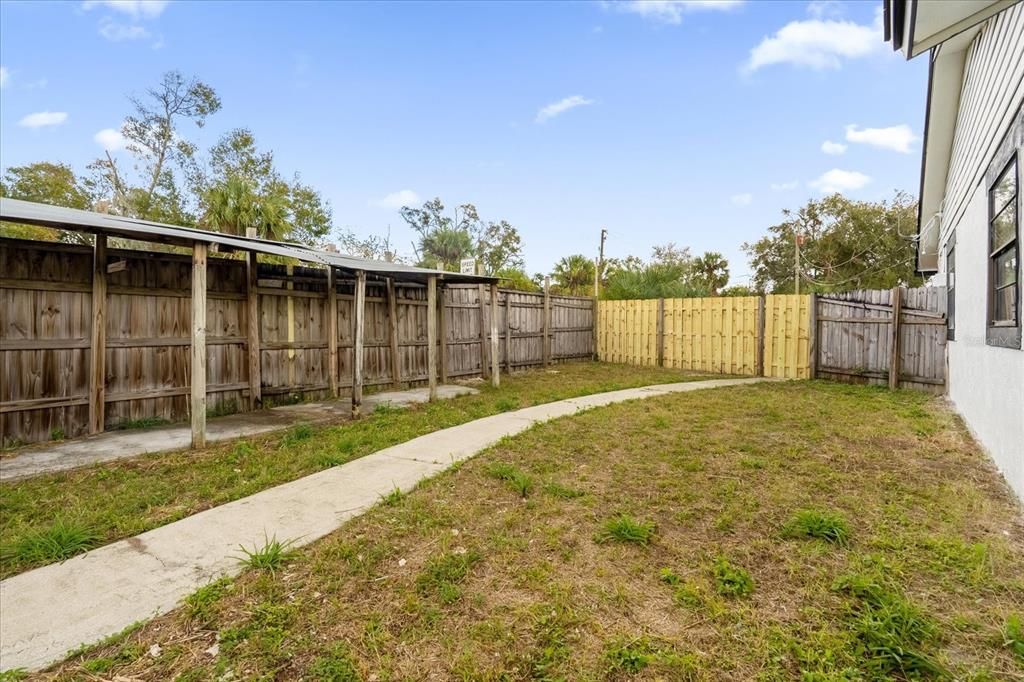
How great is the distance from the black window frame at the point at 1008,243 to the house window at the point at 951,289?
2940 mm

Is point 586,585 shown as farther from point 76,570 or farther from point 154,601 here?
point 76,570

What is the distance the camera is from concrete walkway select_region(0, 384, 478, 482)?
163 inches

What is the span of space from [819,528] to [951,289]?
6396mm

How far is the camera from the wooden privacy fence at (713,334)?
9.88 metres

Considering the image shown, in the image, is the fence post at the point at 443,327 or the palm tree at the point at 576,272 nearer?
the fence post at the point at 443,327

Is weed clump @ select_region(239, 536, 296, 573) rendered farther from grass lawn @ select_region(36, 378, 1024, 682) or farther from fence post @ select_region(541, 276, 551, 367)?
fence post @ select_region(541, 276, 551, 367)

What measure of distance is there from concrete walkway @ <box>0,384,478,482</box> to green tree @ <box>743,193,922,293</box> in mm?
23653

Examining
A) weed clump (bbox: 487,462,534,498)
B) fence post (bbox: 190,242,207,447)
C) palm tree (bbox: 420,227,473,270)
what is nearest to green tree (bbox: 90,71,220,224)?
palm tree (bbox: 420,227,473,270)

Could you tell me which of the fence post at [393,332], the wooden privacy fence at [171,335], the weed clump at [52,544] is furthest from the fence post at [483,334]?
the weed clump at [52,544]

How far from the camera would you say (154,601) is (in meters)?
2.17

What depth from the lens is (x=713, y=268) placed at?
26.9 metres

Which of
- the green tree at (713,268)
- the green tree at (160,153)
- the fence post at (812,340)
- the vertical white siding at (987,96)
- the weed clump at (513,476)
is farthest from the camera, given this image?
the green tree at (713,268)

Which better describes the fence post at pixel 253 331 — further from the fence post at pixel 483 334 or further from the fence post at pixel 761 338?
the fence post at pixel 761 338

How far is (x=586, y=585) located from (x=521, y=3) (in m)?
13.4
